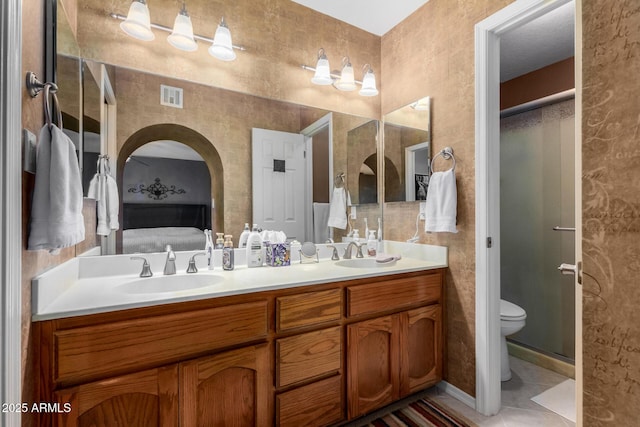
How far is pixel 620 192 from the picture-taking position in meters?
0.51

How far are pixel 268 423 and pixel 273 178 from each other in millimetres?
1296

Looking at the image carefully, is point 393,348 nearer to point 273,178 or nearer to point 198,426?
point 198,426

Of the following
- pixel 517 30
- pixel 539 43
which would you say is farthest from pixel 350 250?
pixel 539 43

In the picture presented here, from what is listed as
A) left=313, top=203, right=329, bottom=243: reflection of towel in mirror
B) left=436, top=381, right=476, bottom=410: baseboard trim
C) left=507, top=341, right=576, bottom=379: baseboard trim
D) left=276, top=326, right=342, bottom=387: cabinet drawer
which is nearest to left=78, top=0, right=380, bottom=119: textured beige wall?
left=313, top=203, right=329, bottom=243: reflection of towel in mirror

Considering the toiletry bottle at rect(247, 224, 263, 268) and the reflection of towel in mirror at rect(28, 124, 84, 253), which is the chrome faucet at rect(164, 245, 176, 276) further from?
the reflection of towel in mirror at rect(28, 124, 84, 253)

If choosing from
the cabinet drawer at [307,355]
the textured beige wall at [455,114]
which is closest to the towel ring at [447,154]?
the textured beige wall at [455,114]

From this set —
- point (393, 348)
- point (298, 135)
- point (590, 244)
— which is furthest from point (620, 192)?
point (298, 135)

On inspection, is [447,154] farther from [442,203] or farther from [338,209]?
[338,209]

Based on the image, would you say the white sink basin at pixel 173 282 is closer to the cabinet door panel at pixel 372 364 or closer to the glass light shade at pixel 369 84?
the cabinet door panel at pixel 372 364

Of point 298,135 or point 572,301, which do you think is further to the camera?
point 572,301

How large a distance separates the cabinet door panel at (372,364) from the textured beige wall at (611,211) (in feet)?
3.53

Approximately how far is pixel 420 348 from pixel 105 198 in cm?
186

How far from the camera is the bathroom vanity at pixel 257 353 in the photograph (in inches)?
39.9

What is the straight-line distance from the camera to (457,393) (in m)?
1.85
